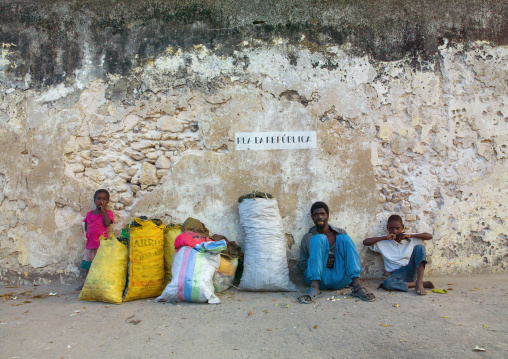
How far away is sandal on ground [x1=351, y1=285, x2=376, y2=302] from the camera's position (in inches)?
135

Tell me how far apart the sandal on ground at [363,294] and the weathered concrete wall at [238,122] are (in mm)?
631

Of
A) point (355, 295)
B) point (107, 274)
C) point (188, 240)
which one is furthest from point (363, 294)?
point (107, 274)

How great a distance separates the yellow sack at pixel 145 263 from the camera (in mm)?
3533

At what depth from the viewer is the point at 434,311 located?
10.2ft

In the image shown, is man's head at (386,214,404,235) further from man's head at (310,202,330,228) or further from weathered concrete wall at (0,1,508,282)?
man's head at (310,202,330,228)

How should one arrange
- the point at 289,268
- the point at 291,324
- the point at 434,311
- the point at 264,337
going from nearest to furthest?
the point at 264,337 → the point at 291,324 → the point at 434,311 → the point at 289,268

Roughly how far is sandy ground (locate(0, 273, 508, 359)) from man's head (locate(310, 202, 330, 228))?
68cm

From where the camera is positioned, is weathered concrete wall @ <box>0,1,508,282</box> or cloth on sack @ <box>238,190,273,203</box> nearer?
cloth on sack @ <box>238,190,273,203</box>

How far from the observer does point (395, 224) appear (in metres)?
4.00

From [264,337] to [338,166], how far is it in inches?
82.1

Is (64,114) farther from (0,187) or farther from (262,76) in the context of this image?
(262,76)

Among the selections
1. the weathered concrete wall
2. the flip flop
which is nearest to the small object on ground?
the weathered concrete wall

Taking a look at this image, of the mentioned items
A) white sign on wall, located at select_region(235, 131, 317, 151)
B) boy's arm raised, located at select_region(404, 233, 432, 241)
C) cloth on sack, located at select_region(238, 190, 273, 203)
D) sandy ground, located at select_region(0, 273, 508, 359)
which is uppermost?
white sign on wall, located at select_region(235, 131, 317, 151)

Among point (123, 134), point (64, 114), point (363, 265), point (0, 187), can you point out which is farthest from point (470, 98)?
point (0, 187)
